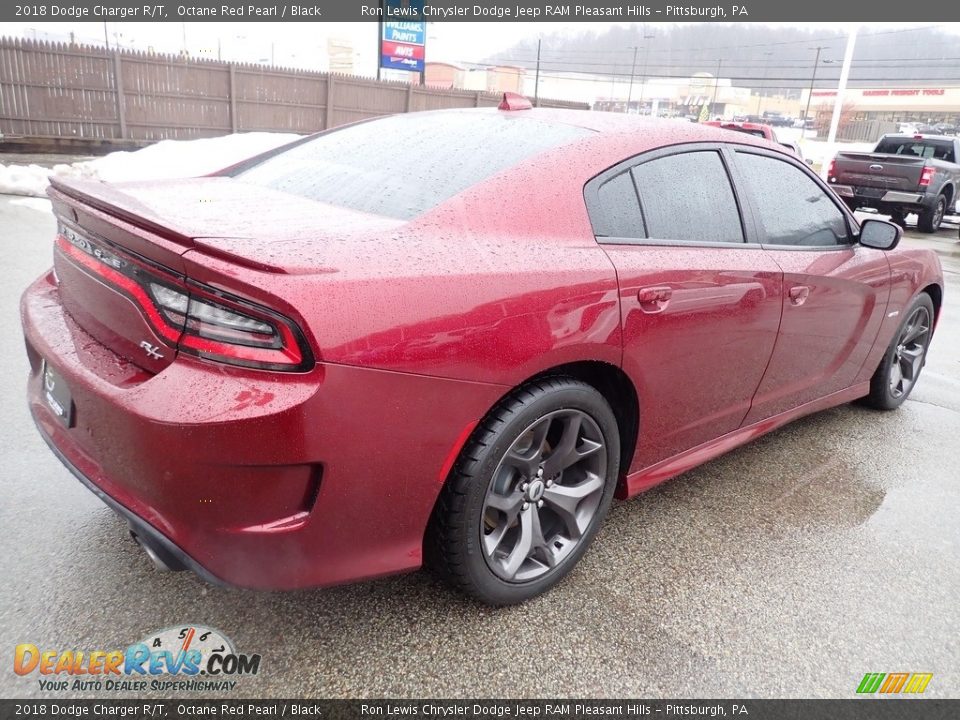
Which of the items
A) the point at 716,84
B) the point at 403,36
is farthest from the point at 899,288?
the point at 716,84

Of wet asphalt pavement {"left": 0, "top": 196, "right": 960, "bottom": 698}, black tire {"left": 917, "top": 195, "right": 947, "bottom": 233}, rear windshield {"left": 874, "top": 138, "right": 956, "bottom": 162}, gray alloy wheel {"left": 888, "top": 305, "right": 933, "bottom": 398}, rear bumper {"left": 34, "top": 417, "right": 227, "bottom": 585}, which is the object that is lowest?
black tire {"left": 917, "top": 195, "right": 947, "bottom": 233}

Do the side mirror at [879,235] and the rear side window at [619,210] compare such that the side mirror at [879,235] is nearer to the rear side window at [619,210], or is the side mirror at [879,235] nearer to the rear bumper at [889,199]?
the rear side window at [619,210]

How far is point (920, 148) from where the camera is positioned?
49.0 ft

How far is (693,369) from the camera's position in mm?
2584

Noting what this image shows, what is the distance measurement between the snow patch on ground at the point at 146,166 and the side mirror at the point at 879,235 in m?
8.18

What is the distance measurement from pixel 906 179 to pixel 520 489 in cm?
1438

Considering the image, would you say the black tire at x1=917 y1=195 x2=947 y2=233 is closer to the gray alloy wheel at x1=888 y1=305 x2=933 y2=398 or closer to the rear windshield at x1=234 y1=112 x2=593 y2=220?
the gray alloy wheel at x1=888 y1=305 x2=933 y2=398

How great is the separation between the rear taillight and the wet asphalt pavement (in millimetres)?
926

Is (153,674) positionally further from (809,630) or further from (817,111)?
(817,111)

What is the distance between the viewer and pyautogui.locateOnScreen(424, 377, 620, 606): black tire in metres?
1.99

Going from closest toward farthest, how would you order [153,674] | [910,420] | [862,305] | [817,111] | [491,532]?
[153,674]
[491,532]
[862,305]
[910,420]
[817,111]

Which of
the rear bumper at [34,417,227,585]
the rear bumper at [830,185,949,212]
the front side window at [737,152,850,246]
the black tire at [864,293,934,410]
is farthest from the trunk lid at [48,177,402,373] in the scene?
the rear bumper at [830,185,949,212]
